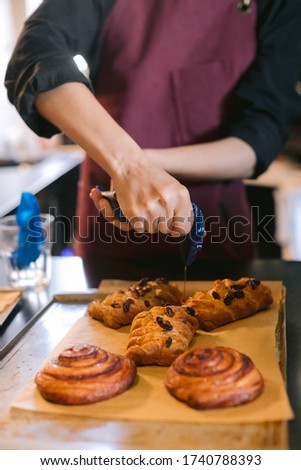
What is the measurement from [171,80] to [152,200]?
2.63 ft

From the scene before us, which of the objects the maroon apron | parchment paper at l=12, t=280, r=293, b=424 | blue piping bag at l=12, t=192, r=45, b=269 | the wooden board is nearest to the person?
the maroon apron

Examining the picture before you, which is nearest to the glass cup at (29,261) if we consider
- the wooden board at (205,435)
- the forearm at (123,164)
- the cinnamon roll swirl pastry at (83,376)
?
the forearm at (123,164)

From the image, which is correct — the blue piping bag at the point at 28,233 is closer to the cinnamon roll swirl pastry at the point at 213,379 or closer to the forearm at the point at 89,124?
the forearm at the point at 89,124

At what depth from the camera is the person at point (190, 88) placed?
6.91ft

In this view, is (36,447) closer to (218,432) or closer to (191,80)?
(218,432)

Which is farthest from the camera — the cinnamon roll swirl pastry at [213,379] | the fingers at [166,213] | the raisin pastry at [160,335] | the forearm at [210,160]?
the forearm at [210,160]

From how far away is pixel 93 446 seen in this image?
1.09 m

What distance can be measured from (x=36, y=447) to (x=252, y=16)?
1.66 meters

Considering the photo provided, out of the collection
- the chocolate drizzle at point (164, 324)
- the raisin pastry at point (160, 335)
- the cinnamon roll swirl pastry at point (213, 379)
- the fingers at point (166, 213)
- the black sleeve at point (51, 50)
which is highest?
the black sleeve at point (51, 50)

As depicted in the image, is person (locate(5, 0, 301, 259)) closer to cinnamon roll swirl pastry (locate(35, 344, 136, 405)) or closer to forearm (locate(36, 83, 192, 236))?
forearm (locate(36, 83, 192, 236))

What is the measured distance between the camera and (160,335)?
4.63 ft

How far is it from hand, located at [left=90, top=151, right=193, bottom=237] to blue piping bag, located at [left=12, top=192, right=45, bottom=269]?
0.37m

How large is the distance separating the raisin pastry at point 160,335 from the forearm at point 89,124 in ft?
1.29

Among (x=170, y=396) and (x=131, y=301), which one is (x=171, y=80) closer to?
(x=131, y=301)
